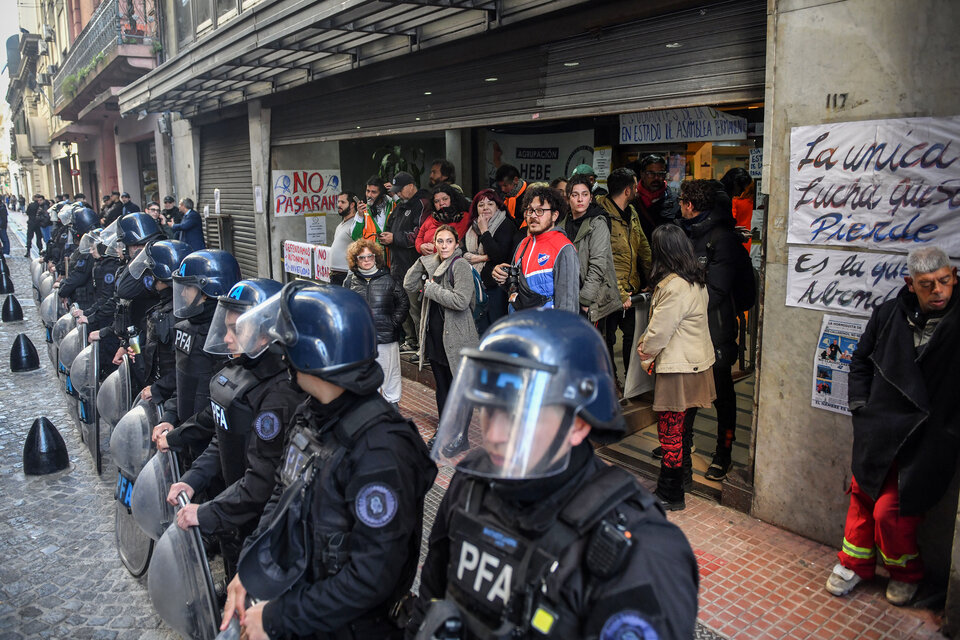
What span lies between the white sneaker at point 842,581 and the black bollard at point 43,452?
19.4 feet

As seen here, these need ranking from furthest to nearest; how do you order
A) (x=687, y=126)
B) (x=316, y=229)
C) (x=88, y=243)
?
(x=316, y=229) < (x=88, y=243) < (x=687, y=126)

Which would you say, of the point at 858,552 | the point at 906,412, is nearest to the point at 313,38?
the point at 906,412

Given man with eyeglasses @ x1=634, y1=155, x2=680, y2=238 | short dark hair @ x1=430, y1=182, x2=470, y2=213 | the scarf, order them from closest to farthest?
short dark hair @ x1=430, y1=182, x2=470, y2=213
man with eyeglasses @ x1=634, y1=155, x2=680, y2=238
the scarf

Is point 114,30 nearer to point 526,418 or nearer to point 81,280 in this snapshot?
point 81,280

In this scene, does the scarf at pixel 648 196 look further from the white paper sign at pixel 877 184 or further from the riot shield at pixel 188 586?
the riot shield at pixel 188 586

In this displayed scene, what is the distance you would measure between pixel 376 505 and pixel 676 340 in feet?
9.79

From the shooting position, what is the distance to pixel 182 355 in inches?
165

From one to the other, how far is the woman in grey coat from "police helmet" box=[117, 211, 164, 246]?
335cm

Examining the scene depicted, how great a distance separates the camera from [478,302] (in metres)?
5.83

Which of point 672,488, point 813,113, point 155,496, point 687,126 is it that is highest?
point 687,126

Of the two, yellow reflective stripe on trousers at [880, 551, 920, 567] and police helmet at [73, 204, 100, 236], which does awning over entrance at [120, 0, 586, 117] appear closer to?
police helmet at [73, 204, 100, 236]

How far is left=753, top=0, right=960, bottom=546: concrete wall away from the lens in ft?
11.9

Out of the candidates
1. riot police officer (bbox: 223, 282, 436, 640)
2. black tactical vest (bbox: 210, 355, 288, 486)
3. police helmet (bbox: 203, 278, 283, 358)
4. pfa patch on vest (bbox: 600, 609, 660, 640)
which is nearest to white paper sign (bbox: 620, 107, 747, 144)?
police helmet (bbox: 203, 278, 283, 358)

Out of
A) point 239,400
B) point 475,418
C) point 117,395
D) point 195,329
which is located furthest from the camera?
point 117,395
